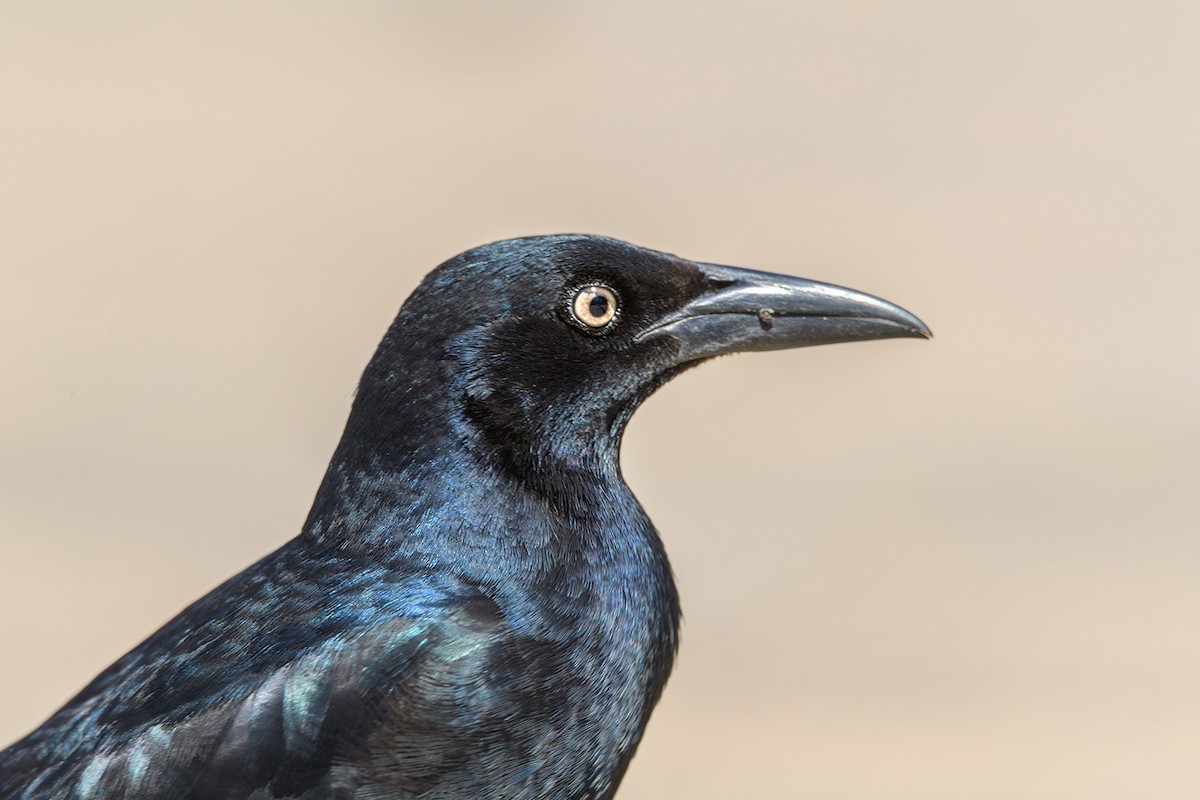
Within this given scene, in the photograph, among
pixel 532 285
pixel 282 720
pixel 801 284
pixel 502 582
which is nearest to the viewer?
pixel 282 720

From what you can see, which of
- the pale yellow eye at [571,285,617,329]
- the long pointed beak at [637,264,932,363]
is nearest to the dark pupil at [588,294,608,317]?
the pale yellow eye at [571,285,617,329]

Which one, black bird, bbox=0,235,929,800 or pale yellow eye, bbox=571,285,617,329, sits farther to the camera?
pale yellow eye, bbox=571,285,617,329

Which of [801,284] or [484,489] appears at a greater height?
[801,284]

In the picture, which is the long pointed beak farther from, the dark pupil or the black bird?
the dark pupil

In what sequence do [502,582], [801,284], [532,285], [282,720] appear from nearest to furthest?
[282,720] → [502,582] → [532,285] → [801,284]

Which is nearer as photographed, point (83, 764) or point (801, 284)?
point (83, 764)

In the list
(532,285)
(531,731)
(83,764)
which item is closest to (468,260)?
(532,285)

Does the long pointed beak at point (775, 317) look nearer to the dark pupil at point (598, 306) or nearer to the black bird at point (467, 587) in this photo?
the black bird at point (467, 587)

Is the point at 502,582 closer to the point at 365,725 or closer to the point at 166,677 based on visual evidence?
the point at 365,725
